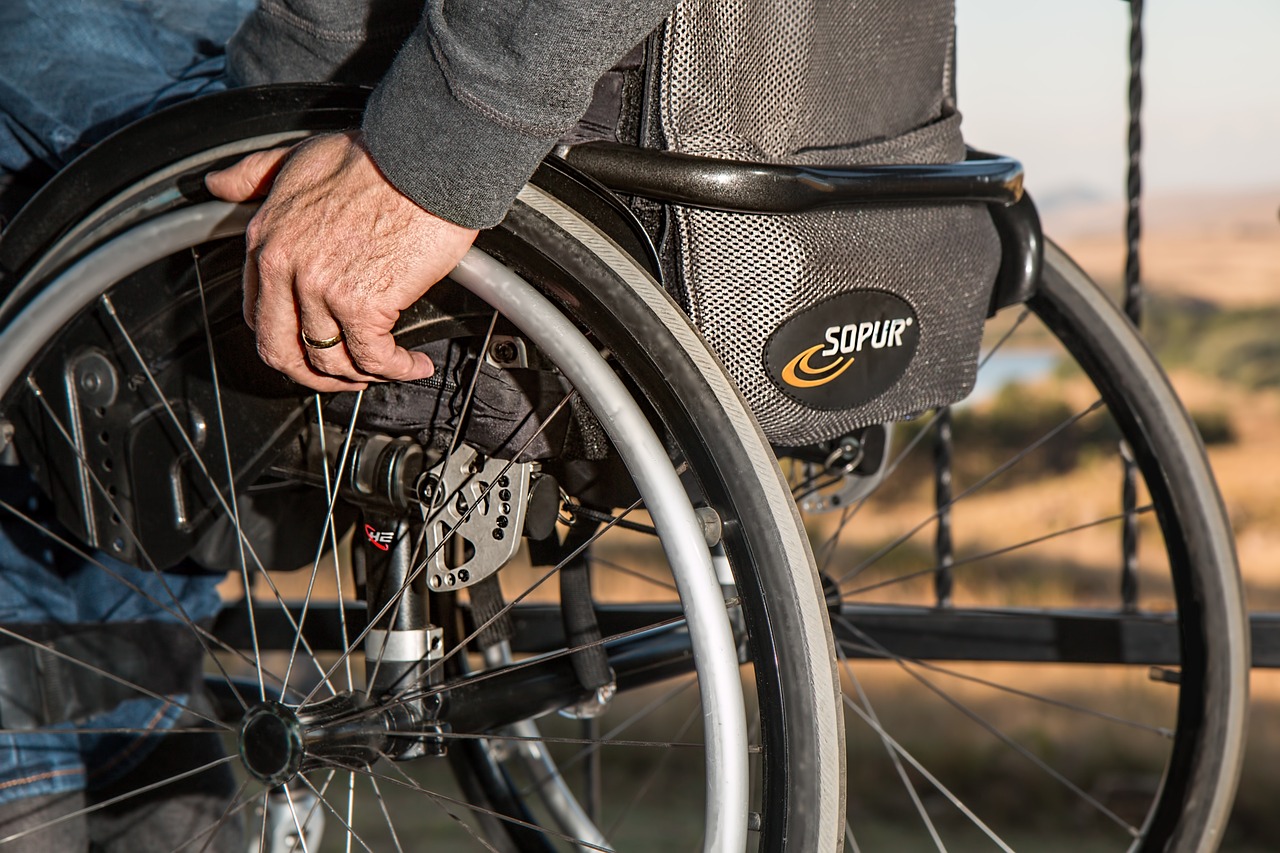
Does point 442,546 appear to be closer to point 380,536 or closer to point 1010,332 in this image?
point 380,536

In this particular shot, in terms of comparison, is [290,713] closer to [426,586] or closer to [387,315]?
[426,586]

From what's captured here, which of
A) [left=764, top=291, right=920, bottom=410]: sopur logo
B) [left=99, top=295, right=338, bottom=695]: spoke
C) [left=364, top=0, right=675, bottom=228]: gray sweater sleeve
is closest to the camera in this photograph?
[left=364, top=0, right=675, bottom=228]: gray sweater sleeve

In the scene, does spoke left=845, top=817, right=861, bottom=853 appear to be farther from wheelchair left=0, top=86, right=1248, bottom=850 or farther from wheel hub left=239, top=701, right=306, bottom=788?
wheel hub left=239, top=701, right=306, bottom=788

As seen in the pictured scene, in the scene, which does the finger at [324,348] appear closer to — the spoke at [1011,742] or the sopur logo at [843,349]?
the sopur logo at [843,349]

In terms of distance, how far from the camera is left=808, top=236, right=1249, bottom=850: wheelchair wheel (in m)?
1.04

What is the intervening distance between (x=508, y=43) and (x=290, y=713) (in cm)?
46

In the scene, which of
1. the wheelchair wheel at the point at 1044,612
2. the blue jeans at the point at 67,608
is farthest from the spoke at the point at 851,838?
the blue jeans at the point at 67,608

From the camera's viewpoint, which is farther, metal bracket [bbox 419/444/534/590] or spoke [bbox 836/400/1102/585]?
spoke [bbox 836/400/1102/585]

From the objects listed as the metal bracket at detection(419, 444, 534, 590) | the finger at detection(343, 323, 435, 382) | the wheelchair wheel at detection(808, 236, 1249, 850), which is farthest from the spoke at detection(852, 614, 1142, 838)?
the finger at detection(343, 323, 435, 382)

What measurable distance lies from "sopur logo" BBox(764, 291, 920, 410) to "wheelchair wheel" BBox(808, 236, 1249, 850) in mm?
260

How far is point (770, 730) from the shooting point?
68cm

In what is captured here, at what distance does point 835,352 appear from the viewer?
78cm

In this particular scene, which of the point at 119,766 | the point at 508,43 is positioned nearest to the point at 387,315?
the point at 508,43

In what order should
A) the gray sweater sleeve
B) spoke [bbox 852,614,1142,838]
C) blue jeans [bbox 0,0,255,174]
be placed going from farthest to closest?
spoke [bbox 852,614,1142,838], blue jeans [bbox 0,0,255,174], the gray sweater sleeve
